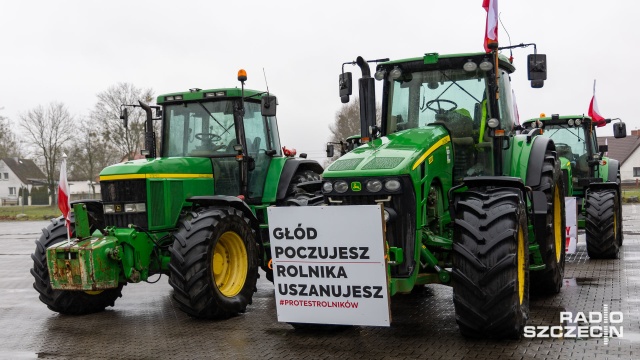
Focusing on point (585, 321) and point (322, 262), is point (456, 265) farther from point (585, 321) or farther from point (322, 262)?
point (585, 321)

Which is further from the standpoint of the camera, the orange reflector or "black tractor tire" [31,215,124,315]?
the orange reflector

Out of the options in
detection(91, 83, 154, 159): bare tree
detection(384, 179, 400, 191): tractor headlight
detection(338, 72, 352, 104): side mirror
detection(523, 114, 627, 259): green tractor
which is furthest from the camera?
detection(91, 83, 154, 159): bare tree

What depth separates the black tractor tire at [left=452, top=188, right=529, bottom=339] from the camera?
19.7ft

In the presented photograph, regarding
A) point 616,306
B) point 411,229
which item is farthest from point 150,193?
point 616,306

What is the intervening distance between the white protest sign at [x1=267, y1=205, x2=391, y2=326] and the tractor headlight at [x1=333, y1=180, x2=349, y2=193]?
14.5 inches

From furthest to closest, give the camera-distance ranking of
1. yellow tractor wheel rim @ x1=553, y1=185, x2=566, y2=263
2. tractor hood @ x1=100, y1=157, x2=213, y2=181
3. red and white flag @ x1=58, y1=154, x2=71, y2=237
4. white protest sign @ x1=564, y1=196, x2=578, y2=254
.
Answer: white protest sign @ x1=564, y1=196, x2=578, y2=254 → yellow tractor wheel rim @ x1=553, y1=185, x2=566, y2=263 → tractor hood @ x1=100, y1=157, x2=213, y2=181 → red and white flag @ x1=58, y1=154, x2=71, y2=237

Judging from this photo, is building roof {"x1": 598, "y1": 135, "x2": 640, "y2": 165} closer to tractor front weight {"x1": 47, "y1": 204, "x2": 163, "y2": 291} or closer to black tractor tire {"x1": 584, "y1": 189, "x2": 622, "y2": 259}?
black tractor tire {"x1": 584, "y1": 189, "x2": 622, "y2": 259}

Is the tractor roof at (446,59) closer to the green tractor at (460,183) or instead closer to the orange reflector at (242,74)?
the green tractor at (460,183)

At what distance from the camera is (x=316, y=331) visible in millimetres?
7020

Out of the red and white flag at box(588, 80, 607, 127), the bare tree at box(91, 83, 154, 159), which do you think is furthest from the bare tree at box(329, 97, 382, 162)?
the red and white flag at box(588, 80, 607, 127)

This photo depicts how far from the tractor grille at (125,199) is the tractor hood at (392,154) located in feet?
9.31

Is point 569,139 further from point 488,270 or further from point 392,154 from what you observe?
point 488,270

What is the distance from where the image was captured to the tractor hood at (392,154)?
640 cm
